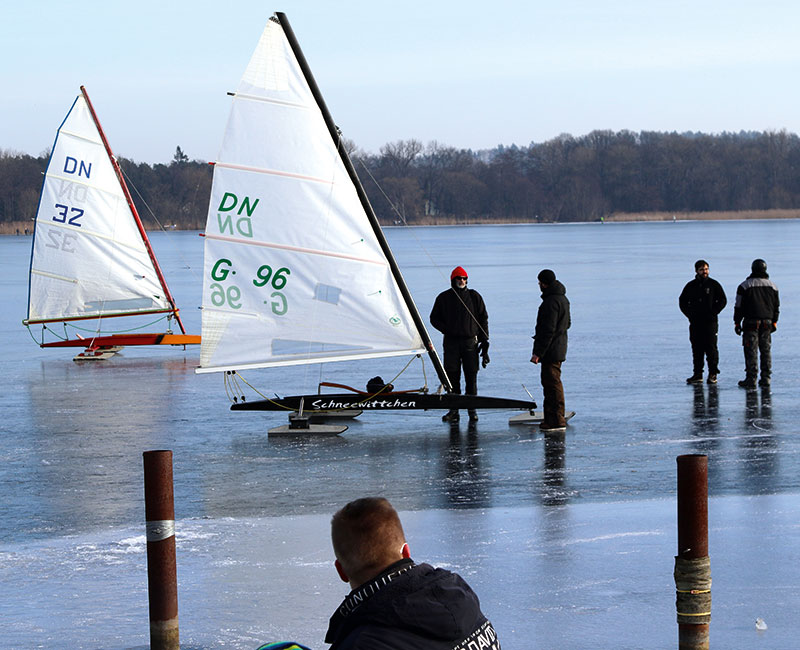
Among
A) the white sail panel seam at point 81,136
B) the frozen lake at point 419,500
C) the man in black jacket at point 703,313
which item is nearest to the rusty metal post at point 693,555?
the frozen lake at point 419,500

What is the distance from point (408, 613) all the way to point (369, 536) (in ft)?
0.72

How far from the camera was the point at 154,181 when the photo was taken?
17575cm

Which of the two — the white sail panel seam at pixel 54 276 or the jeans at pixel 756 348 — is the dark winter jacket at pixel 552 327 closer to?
the jeans at pixel 756 348

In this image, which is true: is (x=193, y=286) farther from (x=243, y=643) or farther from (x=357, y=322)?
(x=243, y=643)

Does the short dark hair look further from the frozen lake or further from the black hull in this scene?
the black hull

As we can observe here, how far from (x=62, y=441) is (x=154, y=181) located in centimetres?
16780

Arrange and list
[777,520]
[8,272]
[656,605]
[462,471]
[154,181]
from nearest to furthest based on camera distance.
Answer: [656,605] → [777,520] → [462,471] → [8,272] → [154,181]

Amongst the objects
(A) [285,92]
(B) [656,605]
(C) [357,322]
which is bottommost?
(B) [656,605]

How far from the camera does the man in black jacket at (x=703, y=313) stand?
14.7m

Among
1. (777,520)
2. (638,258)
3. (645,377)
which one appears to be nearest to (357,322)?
(645,377)

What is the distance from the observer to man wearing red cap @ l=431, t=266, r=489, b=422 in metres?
12.9

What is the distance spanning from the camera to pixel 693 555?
5.21m

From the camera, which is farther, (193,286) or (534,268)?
(534,268)

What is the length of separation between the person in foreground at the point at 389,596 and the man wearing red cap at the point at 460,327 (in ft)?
31.7
